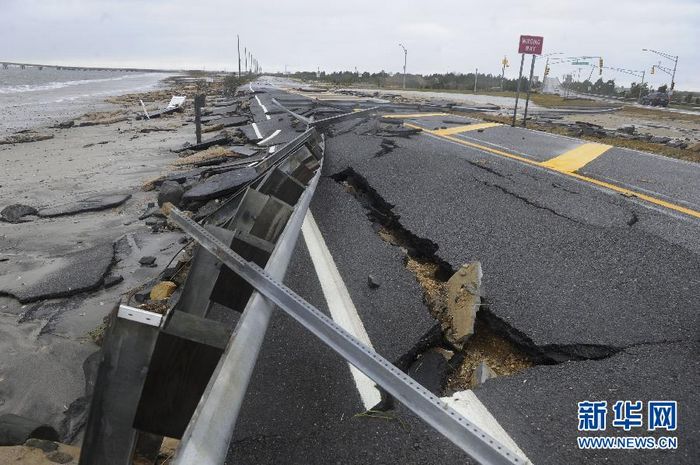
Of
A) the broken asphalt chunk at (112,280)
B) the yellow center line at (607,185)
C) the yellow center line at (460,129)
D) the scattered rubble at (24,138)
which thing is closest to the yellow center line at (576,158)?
the yellow center line at (607,185)

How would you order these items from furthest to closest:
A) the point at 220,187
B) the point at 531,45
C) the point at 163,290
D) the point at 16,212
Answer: the point at 531,45 < the point at 16,212 < the point at 220,187 < the point at 163,290

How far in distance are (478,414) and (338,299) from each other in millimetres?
1562

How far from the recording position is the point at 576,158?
26.9 feet

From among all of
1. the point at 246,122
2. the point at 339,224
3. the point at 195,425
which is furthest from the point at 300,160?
the point at 246,122

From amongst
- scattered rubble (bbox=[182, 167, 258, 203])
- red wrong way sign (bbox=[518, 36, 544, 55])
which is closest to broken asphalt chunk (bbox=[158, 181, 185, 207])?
scattered rubble (bbox=[182, 167, 258, 203])

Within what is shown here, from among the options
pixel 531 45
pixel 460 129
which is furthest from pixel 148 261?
pixel 531 45

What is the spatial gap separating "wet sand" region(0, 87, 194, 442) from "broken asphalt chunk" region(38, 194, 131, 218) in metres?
0.14

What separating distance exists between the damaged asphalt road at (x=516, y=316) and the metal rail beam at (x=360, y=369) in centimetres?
66

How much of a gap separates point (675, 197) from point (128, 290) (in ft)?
22.7

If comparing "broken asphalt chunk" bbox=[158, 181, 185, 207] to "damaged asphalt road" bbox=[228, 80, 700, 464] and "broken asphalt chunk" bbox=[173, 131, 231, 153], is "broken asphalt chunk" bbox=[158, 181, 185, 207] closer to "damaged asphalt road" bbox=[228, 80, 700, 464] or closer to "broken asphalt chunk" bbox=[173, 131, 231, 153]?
"damaged asphalt road" bbox=[228, 80, 700, 464]

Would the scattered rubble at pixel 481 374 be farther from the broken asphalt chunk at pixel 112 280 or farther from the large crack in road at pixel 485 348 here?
the broken asphalt chunk at pixel 112 280

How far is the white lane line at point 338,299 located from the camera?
8.50ft

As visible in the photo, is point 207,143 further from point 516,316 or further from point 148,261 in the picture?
point 516,316

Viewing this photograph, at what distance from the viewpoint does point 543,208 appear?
5.18 m
